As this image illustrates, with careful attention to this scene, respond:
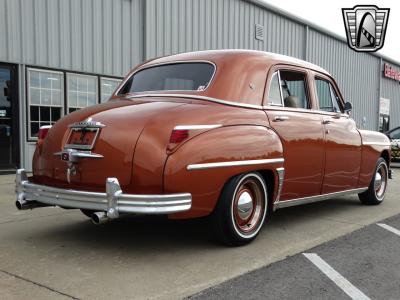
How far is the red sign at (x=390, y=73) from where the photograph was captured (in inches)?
1042

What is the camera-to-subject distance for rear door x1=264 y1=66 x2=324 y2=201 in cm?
482

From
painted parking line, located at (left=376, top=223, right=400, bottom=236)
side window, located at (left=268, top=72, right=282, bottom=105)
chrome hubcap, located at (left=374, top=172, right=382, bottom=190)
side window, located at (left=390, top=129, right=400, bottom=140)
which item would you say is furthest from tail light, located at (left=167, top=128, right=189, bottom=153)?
side window, located at (left=390, top=129, right=400, bottom=140)

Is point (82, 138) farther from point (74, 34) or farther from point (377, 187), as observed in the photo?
point (74, 34)

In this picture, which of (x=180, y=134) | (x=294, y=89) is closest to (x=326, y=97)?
(x=294, y=89)

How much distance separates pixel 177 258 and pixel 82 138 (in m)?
1.32

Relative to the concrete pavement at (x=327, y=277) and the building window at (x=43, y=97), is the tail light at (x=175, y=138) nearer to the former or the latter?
the concrete pavement at (x=327, y=277)

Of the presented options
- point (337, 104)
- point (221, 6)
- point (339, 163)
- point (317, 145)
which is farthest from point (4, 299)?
point (221, 6)

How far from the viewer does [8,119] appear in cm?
984

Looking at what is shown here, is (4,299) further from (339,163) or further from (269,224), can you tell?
(339,163)

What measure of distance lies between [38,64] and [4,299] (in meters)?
7.93

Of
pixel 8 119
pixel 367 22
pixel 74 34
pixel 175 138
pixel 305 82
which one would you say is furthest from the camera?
pixel 367 22

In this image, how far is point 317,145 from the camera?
527 centimetres

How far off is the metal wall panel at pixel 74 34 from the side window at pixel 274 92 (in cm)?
665

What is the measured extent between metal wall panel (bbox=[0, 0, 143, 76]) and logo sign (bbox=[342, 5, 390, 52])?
303 inches
